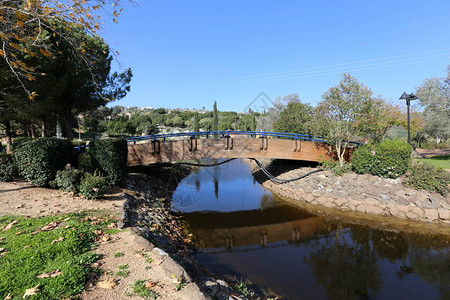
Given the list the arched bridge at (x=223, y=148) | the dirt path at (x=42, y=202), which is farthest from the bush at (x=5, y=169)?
the arched bridge at (x=223, y=148)

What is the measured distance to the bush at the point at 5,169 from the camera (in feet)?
29.2

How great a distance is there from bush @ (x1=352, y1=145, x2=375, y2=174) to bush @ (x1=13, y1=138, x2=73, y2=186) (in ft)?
52.7

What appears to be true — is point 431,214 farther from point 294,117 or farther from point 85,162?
point 85,162

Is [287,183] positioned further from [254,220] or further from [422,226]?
[422,226]

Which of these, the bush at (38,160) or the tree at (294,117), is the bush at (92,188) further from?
the tree at (294,117)

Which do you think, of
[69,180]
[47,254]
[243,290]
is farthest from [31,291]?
[69,180]

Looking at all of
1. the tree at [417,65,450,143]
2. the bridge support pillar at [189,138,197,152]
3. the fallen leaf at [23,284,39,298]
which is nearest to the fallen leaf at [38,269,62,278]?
the fallen leaf at [23,284,39,298]

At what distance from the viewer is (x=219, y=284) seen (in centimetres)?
469

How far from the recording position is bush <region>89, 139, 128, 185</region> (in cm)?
992

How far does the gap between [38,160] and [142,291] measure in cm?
797

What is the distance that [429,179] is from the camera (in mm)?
10766

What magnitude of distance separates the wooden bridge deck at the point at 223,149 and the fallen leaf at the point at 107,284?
10654mm

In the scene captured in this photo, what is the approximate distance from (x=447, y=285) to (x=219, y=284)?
669 cm

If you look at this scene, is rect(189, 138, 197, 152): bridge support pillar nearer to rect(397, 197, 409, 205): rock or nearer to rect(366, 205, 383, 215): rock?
rect(366, 205, 383, 215): rock
